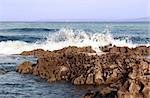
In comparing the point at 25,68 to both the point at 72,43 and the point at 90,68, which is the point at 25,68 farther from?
the point at 72,43

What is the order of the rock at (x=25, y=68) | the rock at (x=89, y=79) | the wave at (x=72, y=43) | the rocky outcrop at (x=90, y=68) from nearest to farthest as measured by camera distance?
the rocky outcrop at (x=90, y=68)
the rock at (x=89, y=79)
the rock at (x=25, y=68)
the wave at (x=72, y=43)

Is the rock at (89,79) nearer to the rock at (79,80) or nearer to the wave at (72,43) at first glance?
the rock at (79,80)

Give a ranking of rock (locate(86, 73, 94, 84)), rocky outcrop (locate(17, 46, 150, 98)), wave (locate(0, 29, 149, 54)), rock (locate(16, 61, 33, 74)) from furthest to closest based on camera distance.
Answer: wave (locate(0, 29, 149, 54))
rock (locate(16, 61, 33, 74))
rock (locate(86, 73, 94, 84))
rocky outcrop (locate(17, 46, 150, 98))

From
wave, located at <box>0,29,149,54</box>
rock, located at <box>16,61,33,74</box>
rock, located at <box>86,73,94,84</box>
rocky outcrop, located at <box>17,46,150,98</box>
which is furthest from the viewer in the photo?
wave, located at <box>0,29,149,54</box>

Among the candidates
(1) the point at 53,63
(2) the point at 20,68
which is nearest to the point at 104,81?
(1) the point at 53,63

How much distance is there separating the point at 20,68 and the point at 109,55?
4.89 metres

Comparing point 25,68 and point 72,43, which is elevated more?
point 72,43

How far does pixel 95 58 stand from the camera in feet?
63.8

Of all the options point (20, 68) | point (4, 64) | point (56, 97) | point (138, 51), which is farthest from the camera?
point (138, 51)

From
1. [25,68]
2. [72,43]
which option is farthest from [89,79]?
[72,43]

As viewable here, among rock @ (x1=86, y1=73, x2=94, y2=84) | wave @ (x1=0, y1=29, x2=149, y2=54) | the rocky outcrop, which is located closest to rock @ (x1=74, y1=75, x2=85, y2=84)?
the rocky outcrop

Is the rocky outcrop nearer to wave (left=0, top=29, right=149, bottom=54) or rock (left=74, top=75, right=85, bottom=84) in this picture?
rock (left=74, top=75, right=85, bottom=84)

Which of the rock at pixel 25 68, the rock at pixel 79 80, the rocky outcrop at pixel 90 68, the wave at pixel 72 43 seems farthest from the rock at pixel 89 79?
the wave at pixel 72 43

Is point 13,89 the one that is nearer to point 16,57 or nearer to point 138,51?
point 16,57
